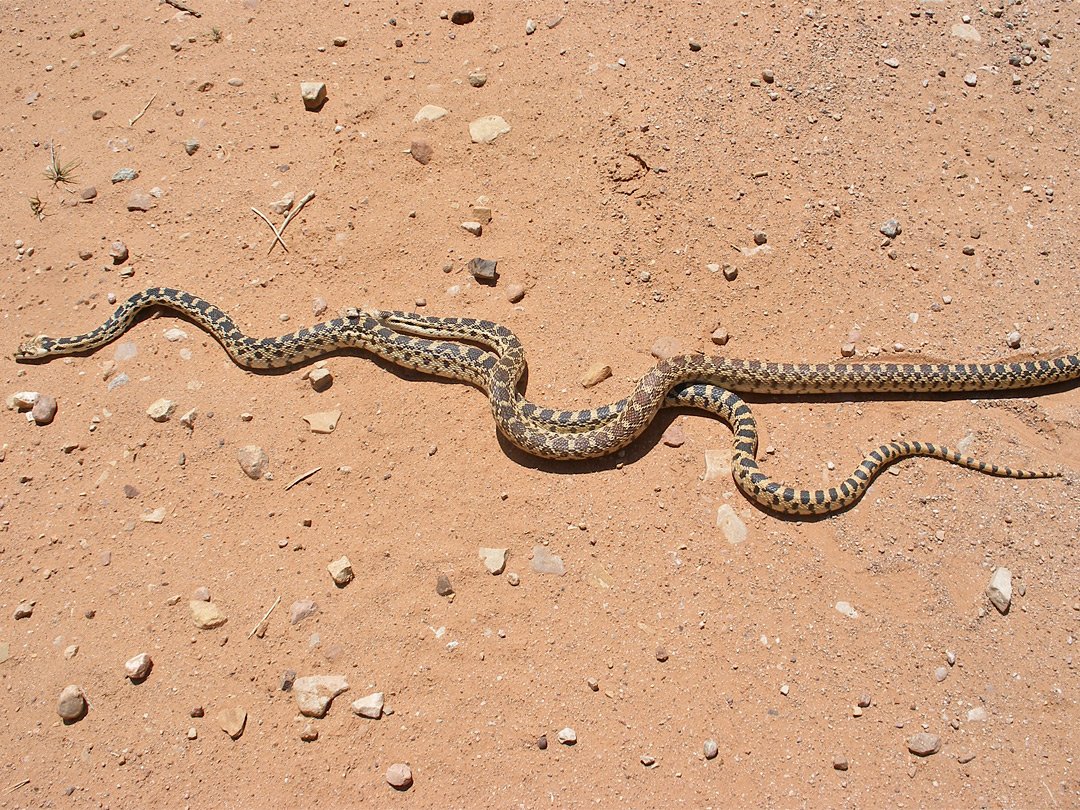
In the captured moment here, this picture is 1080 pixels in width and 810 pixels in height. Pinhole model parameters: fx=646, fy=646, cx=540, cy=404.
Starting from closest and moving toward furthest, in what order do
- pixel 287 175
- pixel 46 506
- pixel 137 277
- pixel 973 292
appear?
pixel 46 506, pixel 973 292, pixel 137 277, pixel 287 175

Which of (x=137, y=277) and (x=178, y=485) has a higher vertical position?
(x=137, y=277)

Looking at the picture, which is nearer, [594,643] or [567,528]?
[594,643]

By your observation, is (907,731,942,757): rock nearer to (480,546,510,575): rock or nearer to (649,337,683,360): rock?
(480,546,510,575): rock

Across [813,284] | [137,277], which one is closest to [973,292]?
[813,284]

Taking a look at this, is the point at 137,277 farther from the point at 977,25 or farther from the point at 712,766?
the point at 977,25

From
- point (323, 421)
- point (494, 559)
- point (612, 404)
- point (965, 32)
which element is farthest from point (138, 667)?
point (965, 32)

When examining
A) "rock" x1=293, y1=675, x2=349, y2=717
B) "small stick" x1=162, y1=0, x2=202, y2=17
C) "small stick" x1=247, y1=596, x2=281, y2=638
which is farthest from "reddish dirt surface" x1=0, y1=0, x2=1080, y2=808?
"small stick" x1=162, y1=0, x2=202, y2=17

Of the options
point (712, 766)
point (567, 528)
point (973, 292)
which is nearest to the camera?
point (712, 766)

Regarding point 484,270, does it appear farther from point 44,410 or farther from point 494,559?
point 44,410
